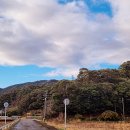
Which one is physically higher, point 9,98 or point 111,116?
point 9,98

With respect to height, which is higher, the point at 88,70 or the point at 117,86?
the point at 88,70

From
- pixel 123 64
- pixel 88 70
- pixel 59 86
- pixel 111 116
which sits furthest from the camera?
pixel 123 64

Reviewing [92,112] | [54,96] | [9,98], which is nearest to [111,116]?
[92,112]

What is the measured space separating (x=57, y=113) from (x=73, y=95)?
22.4 ft

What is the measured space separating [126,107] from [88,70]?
77.8ft

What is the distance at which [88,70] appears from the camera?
11388 cm

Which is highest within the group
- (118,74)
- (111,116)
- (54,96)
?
(118,74)

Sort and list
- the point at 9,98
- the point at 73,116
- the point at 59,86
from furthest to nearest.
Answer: the point at 9,98 < the point at 59,86 < the point at 73,116

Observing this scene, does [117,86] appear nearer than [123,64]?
Yes

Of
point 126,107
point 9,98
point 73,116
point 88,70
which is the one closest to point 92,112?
point 73,116

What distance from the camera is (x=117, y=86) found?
9688 cm

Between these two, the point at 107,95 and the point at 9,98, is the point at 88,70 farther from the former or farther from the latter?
the point at 9,98

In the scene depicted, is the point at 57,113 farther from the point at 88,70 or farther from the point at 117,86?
the point at 88,70

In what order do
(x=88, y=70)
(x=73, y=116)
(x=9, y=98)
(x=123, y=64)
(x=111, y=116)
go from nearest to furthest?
(x=111, y=116), (x=73, y=116), (x=88, y=70), (x=123, y=64), (x=9, y=98)
